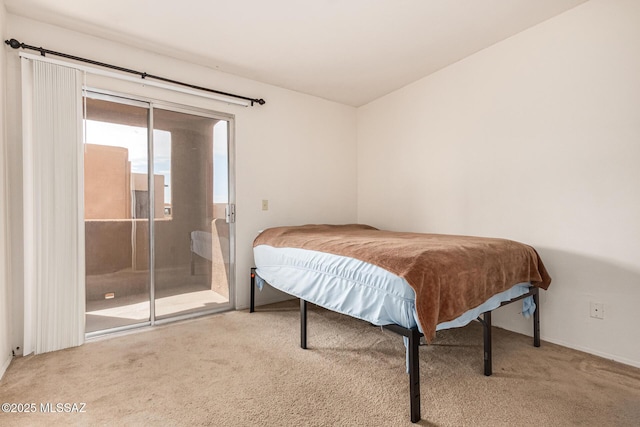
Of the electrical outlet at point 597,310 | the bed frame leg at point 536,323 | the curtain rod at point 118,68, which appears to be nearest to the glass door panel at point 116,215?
the curtain rod at point 118,68

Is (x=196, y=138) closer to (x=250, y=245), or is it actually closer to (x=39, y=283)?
(x=250, y=245)

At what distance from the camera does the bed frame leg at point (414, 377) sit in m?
1.48

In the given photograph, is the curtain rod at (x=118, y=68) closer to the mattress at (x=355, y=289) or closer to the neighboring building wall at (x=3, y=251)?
the neighboring building wall at (x=3, y=251)

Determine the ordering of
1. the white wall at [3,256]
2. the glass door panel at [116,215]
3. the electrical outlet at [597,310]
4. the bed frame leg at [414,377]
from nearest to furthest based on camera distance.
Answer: the bed frame leg at [414,377], the white wall at [3,256], the electrical outlet at [597,310], the glass door panel at [116,215]

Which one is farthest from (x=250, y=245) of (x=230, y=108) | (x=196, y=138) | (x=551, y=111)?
(x=551, y=111)

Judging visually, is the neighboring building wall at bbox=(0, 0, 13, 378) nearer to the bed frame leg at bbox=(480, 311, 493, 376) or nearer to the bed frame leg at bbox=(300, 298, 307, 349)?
the bed frame leg at bbox=(300, 298, 307, 349)

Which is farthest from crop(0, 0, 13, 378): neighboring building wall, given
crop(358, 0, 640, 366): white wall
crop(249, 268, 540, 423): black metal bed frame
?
crop(358, 0, 640, 366): white wall

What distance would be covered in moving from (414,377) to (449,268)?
55 cm

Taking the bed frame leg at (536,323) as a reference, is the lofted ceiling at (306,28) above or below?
above

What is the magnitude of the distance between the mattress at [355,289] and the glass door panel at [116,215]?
126cm

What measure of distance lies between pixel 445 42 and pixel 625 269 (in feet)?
6.82

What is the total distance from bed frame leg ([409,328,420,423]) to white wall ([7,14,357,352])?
2185 mm

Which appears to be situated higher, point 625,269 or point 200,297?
point 625,269

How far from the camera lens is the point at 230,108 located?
10.5 ft
